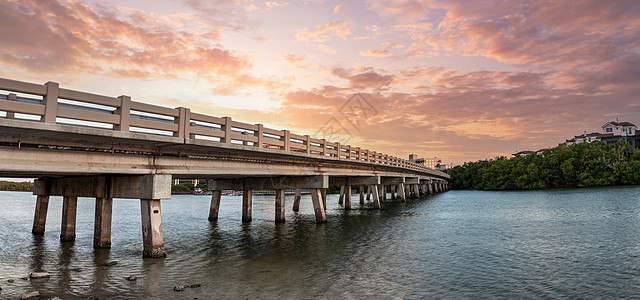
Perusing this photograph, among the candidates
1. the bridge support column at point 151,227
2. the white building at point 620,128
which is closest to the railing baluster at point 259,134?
the bridge support column at point 151,227

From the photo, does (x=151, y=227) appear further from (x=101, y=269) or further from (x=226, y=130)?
(x=226, y=130)

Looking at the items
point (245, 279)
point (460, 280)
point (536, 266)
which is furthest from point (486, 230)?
point (245, 279)

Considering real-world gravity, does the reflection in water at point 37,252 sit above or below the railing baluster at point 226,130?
below

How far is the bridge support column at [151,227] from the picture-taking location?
668 inches

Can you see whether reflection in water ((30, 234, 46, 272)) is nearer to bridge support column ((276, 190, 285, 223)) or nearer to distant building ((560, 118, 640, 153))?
bridge support column ((276, 190, 285, 223))

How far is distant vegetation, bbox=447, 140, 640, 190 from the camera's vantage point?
111 meters

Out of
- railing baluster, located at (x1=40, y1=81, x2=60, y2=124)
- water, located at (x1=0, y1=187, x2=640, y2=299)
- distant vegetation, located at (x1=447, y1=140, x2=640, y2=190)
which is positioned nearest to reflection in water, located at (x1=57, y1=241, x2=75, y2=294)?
water, located at (x1=0, y1=187, x2=640, y2=299)

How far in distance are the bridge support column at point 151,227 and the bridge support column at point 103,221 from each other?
9.43 feet

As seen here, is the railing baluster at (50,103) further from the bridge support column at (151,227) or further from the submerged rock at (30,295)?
the bridge support column at (151,227)

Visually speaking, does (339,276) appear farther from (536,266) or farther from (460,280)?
(536,266)

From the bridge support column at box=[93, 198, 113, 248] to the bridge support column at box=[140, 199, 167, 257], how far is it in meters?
2.87

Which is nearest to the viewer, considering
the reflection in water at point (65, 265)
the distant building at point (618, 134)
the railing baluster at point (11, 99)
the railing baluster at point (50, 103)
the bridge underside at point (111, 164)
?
the railing baluster at point (11, 99)

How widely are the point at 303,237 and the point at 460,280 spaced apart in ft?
42.3

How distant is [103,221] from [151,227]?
437cm
